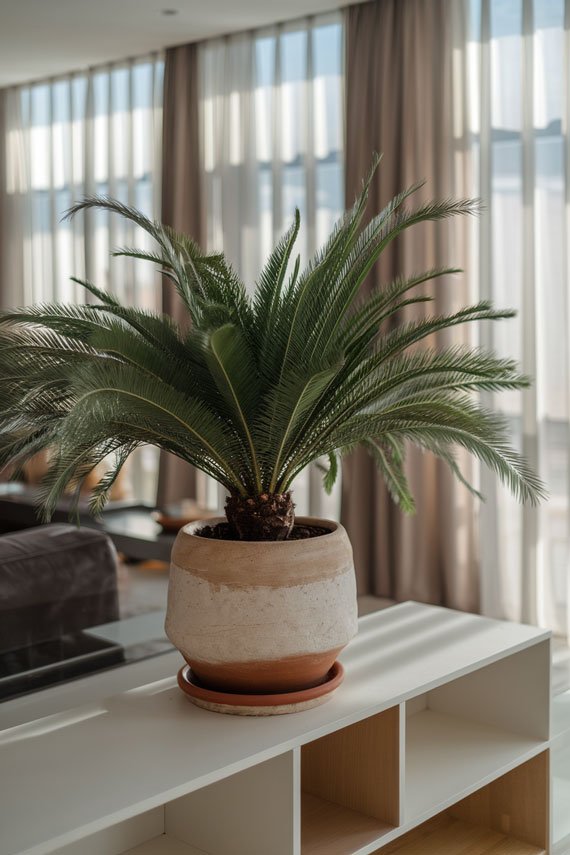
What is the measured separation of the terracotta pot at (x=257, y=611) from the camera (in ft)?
5.85

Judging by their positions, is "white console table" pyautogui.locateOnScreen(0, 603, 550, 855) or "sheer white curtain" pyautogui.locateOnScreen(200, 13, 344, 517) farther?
"sheer white curtain" pyautogui.locateOnScreen(200, 13, 344, 517)

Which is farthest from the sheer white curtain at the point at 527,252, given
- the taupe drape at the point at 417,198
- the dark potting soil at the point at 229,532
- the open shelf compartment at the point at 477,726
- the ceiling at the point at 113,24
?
Result: the dark potting soil at the point at 229,532

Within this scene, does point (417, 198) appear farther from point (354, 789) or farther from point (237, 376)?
point (354, 789)

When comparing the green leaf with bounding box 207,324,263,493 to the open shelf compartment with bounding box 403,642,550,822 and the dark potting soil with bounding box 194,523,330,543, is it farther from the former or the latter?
the open shelf compartment with bounding box 403,642,550,822

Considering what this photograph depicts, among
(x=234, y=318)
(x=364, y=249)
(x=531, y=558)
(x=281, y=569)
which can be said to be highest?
(x=364, y=249)

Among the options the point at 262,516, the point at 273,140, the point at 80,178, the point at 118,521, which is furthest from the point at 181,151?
the point at 262,516

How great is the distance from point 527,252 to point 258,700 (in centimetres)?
284

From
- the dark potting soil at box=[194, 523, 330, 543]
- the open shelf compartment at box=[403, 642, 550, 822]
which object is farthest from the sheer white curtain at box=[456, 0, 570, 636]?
the dark potting soil at box=[194, 523, 330, 543]

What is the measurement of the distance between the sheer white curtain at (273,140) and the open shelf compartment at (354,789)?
289 centimetres

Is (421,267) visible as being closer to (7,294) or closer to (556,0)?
(556,0)

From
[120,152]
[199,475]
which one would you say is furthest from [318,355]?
[120,152]

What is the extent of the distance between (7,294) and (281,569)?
5.27 meters

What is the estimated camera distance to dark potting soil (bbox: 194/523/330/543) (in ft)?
6.56

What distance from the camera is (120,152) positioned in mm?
5871
